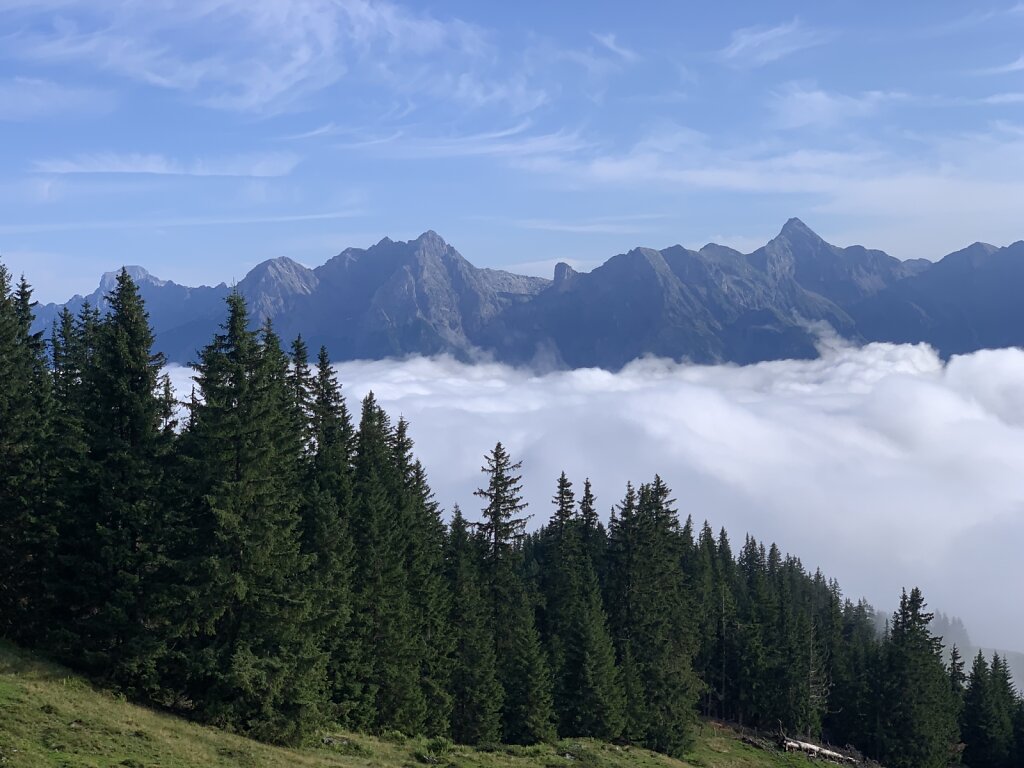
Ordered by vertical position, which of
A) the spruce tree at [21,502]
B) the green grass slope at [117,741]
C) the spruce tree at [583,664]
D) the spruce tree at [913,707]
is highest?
the spruce tree at [21,502]

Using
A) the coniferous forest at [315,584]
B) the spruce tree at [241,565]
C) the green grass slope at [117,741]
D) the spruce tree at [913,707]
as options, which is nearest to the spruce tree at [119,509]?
the coniferous forest at [315,584]

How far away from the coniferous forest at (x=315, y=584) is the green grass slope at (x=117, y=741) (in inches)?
55.3

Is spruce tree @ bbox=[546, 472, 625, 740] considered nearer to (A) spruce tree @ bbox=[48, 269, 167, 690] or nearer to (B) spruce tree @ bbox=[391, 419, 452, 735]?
(B) spruce tree @ bbox=[391, 419, 452, 735]

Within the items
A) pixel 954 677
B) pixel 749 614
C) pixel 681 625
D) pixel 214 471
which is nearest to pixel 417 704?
pixel 214 471

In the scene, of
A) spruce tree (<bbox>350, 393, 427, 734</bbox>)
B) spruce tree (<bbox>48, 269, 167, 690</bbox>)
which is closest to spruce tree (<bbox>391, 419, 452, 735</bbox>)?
spruce tree (<bbox>350, 393, 427, 734</bbox>)

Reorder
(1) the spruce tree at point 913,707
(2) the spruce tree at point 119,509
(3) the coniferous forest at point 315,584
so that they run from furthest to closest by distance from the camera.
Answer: (1) the spruce tree at point 913,707 < (3) the coniferous forest at point 315,584 < (2) the spruce tree at point 119,509

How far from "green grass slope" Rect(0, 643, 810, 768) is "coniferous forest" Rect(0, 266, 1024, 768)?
1405 mm

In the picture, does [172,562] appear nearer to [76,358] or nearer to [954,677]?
[76,358]

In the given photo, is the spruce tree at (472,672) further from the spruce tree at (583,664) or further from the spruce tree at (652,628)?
the spruce tree at (652,628)

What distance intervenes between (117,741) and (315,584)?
9.19 metres

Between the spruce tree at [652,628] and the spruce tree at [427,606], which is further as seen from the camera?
the spruce tree at [652,628]

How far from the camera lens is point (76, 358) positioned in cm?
5141

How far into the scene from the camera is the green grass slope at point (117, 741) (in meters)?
22.1

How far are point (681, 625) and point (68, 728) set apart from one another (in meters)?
50.7
